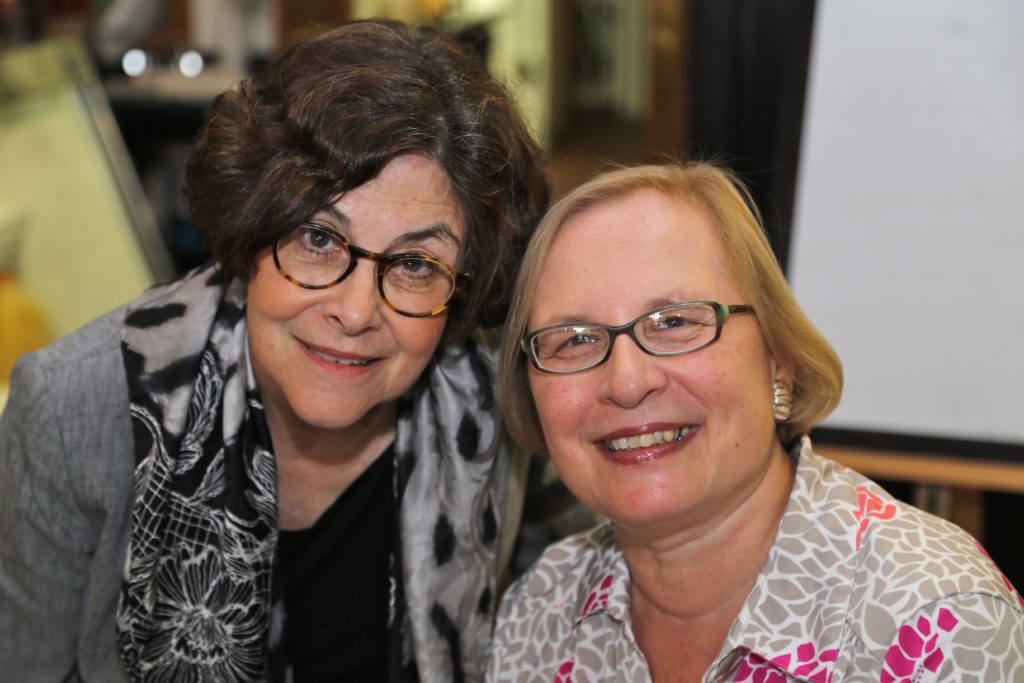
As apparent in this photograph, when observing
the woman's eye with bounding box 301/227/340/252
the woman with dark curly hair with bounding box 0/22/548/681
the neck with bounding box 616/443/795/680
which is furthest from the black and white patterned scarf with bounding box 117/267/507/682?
the neck with bounding box 616/443/795/680

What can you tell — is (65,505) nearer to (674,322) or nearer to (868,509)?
(674,322)

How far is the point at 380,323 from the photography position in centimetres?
170

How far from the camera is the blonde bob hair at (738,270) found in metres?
1.58

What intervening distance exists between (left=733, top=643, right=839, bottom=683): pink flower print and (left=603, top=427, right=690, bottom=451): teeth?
30cm

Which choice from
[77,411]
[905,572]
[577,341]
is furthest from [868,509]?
[77,411]

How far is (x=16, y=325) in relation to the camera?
9.08 feet

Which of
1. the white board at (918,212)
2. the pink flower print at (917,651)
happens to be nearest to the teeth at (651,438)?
the pink flower print at (917,651)

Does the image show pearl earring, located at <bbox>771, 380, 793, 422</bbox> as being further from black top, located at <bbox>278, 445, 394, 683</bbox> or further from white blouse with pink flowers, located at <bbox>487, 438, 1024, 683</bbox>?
black top, located at <bbox>278, 445, 394, 683</bbox>

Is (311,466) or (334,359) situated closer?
(334,359)

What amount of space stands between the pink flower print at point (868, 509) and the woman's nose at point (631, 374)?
0.32 m

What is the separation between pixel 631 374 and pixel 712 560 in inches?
12.5

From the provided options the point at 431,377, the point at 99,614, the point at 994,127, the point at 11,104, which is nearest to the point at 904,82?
the point at 994,127

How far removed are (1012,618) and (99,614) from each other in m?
1.34

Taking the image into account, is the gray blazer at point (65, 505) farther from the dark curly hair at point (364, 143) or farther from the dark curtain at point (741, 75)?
the dark curtain at point (741, 75)
